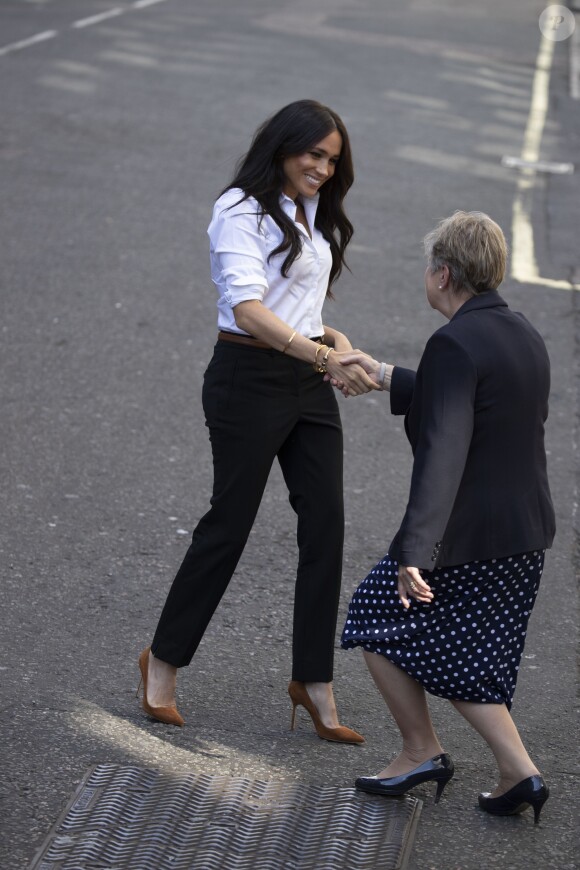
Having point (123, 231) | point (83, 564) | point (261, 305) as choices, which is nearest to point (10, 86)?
point (123, 231)

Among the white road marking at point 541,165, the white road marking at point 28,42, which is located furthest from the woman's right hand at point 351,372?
the white road marking at point 28,42

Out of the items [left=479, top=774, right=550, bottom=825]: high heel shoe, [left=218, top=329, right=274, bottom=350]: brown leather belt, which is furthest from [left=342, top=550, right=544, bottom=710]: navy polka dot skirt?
[left=218, top=329, right=274, bottom=350]: brown leather belt

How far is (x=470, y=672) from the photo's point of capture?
12.1ft

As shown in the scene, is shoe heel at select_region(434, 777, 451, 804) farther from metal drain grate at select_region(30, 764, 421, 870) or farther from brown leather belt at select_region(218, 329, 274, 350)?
brown leather belt at select_region(218, 329, 274, 350)

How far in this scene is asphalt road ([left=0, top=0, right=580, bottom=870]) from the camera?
4.15 meters

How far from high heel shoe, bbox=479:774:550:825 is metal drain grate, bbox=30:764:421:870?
9.1 inches

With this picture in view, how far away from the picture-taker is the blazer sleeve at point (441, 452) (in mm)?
3539

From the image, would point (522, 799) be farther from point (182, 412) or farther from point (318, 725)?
point (182, 412)

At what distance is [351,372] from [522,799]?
1.37 metres

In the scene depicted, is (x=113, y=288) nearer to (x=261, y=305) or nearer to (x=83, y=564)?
(x=83, y=564)

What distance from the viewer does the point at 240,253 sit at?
409cm

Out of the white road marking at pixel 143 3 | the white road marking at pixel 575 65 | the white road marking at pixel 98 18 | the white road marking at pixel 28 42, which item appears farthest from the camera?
the white road marking at pixel 143 3

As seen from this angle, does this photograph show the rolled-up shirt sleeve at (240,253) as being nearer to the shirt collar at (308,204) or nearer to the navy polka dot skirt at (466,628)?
the shirt collar at (308,204)

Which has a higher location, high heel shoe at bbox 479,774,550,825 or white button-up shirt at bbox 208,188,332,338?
white button-up shirt at bbox 208,188,332,338
